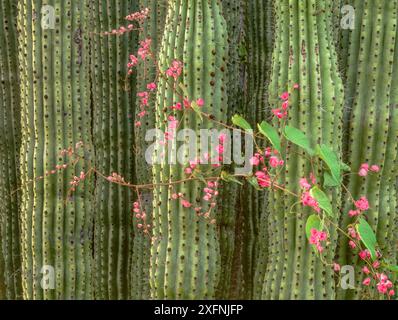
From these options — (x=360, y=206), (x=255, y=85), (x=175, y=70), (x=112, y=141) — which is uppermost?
(x=175, y=70)

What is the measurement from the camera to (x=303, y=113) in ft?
13.1

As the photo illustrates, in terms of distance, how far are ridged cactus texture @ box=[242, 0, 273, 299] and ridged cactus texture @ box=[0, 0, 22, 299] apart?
1818 mm

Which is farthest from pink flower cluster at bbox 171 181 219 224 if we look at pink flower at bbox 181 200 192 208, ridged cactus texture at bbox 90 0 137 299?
ridged cactus texture at bbox 90 0 137 299

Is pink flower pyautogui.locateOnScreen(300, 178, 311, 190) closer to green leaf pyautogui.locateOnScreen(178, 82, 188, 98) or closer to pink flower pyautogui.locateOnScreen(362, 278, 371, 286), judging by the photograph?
pink flower pyautogui.locateOnScreen(362, 278, 371, 286)

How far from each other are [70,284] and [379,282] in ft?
6.55

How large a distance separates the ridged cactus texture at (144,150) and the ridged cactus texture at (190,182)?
2.60ft

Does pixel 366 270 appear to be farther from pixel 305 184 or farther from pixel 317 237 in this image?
pixel 305 184

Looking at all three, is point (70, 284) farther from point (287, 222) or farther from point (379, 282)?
point (379, 282)

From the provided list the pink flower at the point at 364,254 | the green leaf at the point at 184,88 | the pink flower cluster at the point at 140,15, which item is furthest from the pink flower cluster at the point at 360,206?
the pink flower cluster at the point at 140,15

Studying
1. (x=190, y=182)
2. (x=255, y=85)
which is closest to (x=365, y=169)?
(x=190, y=182)

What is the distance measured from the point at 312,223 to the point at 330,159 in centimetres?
36

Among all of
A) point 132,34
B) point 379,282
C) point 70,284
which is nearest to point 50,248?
point 70,284

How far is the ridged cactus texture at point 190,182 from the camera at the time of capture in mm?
4105

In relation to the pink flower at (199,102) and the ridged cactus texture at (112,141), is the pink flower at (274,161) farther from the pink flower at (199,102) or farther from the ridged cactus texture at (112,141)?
the ridged cactus texture at (112,141)
